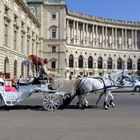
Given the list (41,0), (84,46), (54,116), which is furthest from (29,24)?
(54,116)

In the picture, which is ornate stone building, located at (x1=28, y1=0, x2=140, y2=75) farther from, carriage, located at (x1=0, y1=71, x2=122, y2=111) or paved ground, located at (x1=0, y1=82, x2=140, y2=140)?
paved ground, located at (x1=0, y1=82, x2=140, y2=140)

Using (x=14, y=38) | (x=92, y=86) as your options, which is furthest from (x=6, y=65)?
(x=92, y=86)

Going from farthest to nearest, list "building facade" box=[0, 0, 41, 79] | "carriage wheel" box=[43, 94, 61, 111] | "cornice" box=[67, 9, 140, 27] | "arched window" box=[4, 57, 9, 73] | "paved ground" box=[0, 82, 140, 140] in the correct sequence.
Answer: "cornice" box=[67, 9, 140, 27] → "arched window" box=[4, 57, 9, 73] → "building facade" box=[0, 0, 41, 79] → "carriage wheel" box=[43, 94, 61, 111] → "paved ground" box=[0, 82, 140, 140]

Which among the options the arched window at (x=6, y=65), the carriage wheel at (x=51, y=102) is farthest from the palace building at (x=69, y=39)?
the carriage wheel at (x=51, y=102)

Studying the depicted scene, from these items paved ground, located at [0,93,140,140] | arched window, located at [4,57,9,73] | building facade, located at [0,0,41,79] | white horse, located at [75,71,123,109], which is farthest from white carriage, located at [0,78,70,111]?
arched window, located at [4,57,9,73]

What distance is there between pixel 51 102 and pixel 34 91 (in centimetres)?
106

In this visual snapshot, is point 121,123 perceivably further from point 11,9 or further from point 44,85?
point 11,9

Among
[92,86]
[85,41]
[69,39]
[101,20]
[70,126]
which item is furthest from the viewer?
[101,20]

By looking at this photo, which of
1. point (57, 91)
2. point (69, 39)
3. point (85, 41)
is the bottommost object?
point (57, 91)

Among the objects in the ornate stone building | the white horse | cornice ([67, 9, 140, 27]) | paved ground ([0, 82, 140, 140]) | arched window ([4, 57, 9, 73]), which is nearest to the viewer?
paved ground ([0, 82, 140, 140])

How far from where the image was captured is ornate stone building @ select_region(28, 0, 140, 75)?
309 feet

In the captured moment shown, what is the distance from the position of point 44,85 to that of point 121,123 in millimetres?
→ 6535

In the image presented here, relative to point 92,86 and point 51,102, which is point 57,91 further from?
point 92,86

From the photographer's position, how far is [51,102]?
18.8 m
